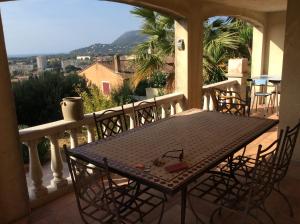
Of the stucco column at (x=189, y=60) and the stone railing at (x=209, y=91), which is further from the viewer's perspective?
the stone railing at (x=209, y=91)

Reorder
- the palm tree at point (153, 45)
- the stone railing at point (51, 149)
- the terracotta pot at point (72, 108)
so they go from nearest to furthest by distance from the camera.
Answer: the stone railing at point (51, 149) → the terracotta pot at point (72, 108) → the palm tree at point (153, 45)

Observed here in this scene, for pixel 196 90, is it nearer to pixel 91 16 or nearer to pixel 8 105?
pixel 8 105

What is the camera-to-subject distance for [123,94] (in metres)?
10.3

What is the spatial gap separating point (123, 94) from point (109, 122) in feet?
24.0

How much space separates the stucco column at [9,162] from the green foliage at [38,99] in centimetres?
860

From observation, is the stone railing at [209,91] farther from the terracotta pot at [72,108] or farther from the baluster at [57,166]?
the baluster at [57,166]

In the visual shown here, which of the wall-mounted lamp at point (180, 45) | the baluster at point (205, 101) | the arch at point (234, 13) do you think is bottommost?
the baluster at point (205, 101)

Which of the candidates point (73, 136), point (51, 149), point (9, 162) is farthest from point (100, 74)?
point (9, 162)

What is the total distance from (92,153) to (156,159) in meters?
0.53

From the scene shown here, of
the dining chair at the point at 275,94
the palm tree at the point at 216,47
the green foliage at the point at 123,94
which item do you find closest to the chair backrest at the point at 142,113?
the dining chair at the point at 275,94

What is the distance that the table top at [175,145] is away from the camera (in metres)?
1.72

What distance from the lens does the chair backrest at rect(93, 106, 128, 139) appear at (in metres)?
2.87

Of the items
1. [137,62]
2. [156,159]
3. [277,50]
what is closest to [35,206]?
[156,159]

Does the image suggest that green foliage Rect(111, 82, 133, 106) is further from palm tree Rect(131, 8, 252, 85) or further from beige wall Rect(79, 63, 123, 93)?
beige wall Rect(79, 63, 123, 93)
